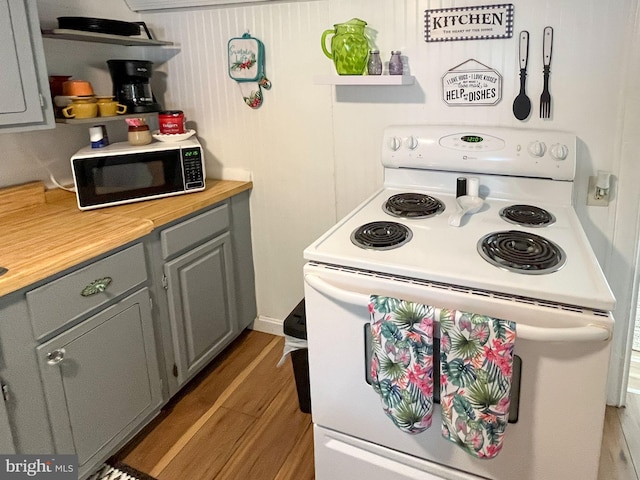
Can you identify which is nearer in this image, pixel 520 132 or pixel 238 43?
pixel 520 132

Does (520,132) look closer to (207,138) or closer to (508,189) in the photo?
(508,189)

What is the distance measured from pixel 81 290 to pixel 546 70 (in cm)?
166

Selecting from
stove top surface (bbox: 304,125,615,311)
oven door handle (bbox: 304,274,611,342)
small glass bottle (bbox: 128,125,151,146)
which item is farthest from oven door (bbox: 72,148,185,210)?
oven door handle (bbox: 304,274,611,342)

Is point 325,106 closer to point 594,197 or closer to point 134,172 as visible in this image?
point 134,172

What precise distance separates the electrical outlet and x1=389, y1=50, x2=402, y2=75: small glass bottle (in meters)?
0.77

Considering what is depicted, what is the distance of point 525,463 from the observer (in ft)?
4.07

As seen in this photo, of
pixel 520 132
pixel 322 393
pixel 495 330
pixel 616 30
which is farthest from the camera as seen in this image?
pixel 520 132

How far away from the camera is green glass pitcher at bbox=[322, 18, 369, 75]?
1842 millimetres

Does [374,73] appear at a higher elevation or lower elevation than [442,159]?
higher

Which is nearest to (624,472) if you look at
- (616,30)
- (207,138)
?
(616,30)

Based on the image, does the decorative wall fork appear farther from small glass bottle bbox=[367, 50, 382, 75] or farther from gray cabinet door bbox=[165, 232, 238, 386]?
gray cabinet door bbox=[165, 232, 238, 386]

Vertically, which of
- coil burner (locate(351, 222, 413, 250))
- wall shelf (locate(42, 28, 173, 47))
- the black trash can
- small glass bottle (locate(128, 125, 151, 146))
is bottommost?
the black trash can

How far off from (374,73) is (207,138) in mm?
925

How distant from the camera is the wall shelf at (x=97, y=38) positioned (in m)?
1.82
